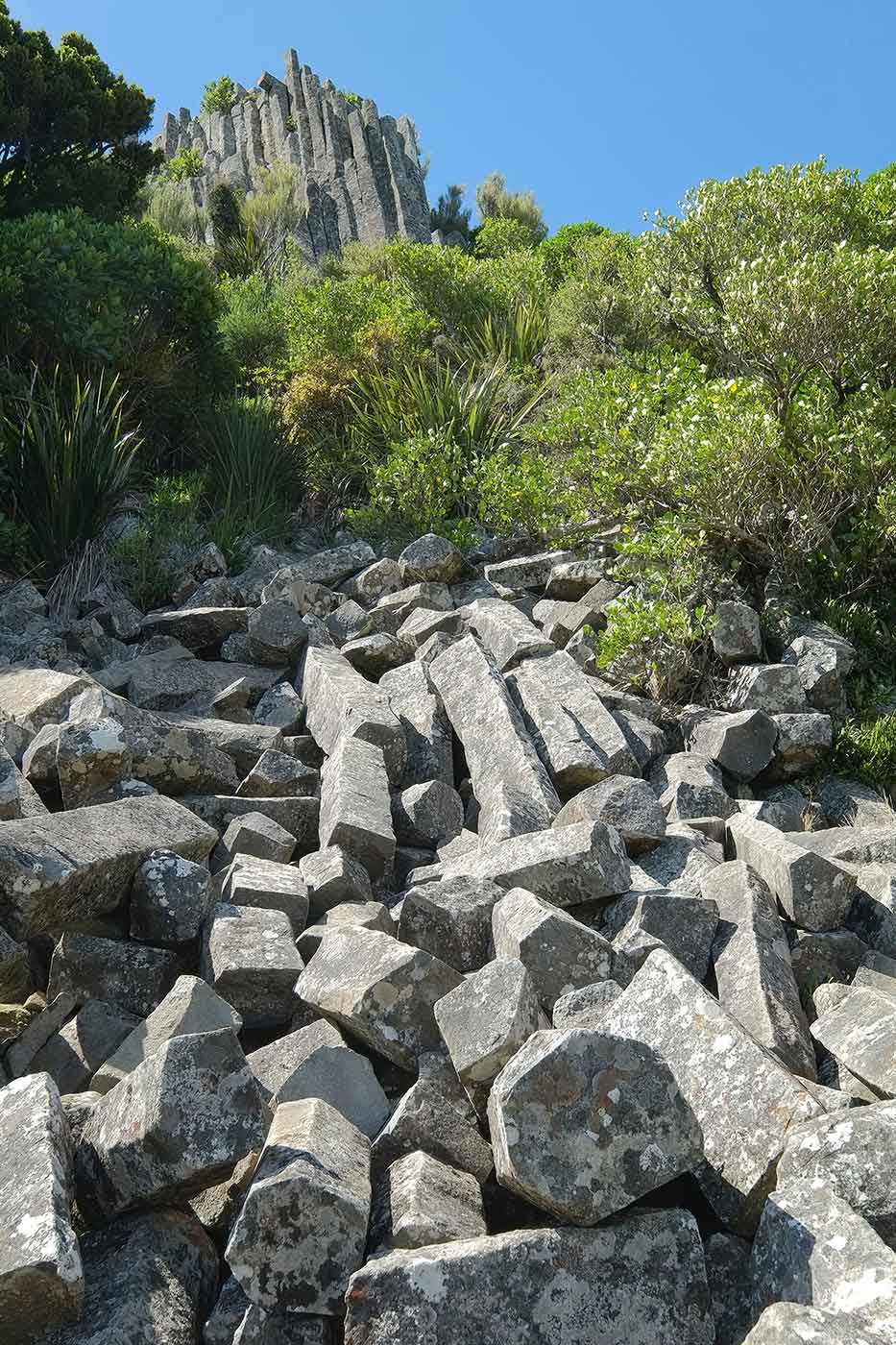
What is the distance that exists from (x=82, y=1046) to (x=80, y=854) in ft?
2.18

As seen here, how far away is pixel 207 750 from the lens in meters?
5.60

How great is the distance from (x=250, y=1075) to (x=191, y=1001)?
499 millimetres

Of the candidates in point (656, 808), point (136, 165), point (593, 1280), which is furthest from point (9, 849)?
point (136, 165)

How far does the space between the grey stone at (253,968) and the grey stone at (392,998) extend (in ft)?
0.71

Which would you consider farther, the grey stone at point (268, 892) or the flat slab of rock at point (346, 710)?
the flat slab of rock at point (346, 710)

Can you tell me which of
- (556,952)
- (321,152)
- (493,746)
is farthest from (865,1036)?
(321,152)

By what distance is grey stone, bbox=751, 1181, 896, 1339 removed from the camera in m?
2.33

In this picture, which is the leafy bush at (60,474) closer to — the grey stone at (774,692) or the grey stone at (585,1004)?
the grey stone at (774,692)

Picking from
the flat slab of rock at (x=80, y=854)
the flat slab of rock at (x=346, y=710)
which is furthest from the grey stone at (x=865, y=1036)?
the flat slab of rock at (x=346, y=710)

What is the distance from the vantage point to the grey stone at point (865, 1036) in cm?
323

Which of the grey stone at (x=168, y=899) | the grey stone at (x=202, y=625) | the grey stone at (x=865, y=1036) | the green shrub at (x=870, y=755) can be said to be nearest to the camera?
the grey stone at (x=865, y=1036)

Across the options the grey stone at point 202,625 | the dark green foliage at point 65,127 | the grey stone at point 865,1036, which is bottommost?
the grey stone at point 865,1036

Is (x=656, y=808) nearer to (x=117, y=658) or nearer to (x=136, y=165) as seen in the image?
(x=117, y=658)

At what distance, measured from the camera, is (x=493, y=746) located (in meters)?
5.91
